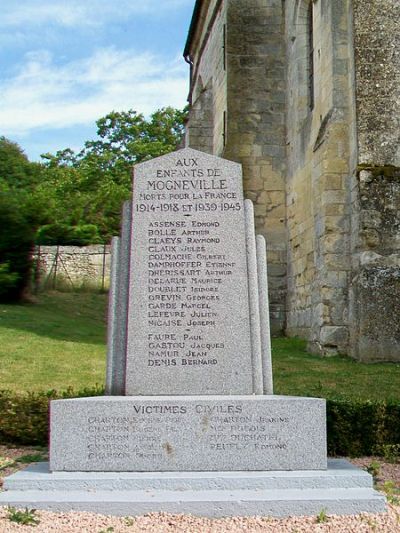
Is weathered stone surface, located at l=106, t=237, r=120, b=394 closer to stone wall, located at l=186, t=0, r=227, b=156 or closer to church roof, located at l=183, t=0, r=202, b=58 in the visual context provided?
stone wall, located at l=186, t=0, r=227, b=156

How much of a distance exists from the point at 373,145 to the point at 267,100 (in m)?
5.30

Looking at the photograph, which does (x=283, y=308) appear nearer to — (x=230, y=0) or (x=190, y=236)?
(x=230, y=0)

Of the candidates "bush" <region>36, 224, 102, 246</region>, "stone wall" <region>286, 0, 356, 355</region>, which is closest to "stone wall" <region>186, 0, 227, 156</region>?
"stone wall" <region>286, 0, 356, 355</region>

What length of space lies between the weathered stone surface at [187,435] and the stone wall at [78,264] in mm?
16085

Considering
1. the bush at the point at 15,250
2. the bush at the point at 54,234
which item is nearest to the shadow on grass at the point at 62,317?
the bush at the point at 15,250

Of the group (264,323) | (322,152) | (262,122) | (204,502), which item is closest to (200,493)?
(204,502)

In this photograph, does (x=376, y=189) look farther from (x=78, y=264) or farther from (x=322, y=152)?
(x=78, y=264)

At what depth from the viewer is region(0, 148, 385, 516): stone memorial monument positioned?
4.51m

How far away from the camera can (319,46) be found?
13.2 meters

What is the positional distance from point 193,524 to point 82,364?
21.3 feet

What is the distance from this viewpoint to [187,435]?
4.80 metres

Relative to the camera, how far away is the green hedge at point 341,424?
6.40 meters

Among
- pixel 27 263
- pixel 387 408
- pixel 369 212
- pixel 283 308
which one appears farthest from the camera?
pixel 27 263

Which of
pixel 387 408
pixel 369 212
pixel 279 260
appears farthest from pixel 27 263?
pixel 387 408
